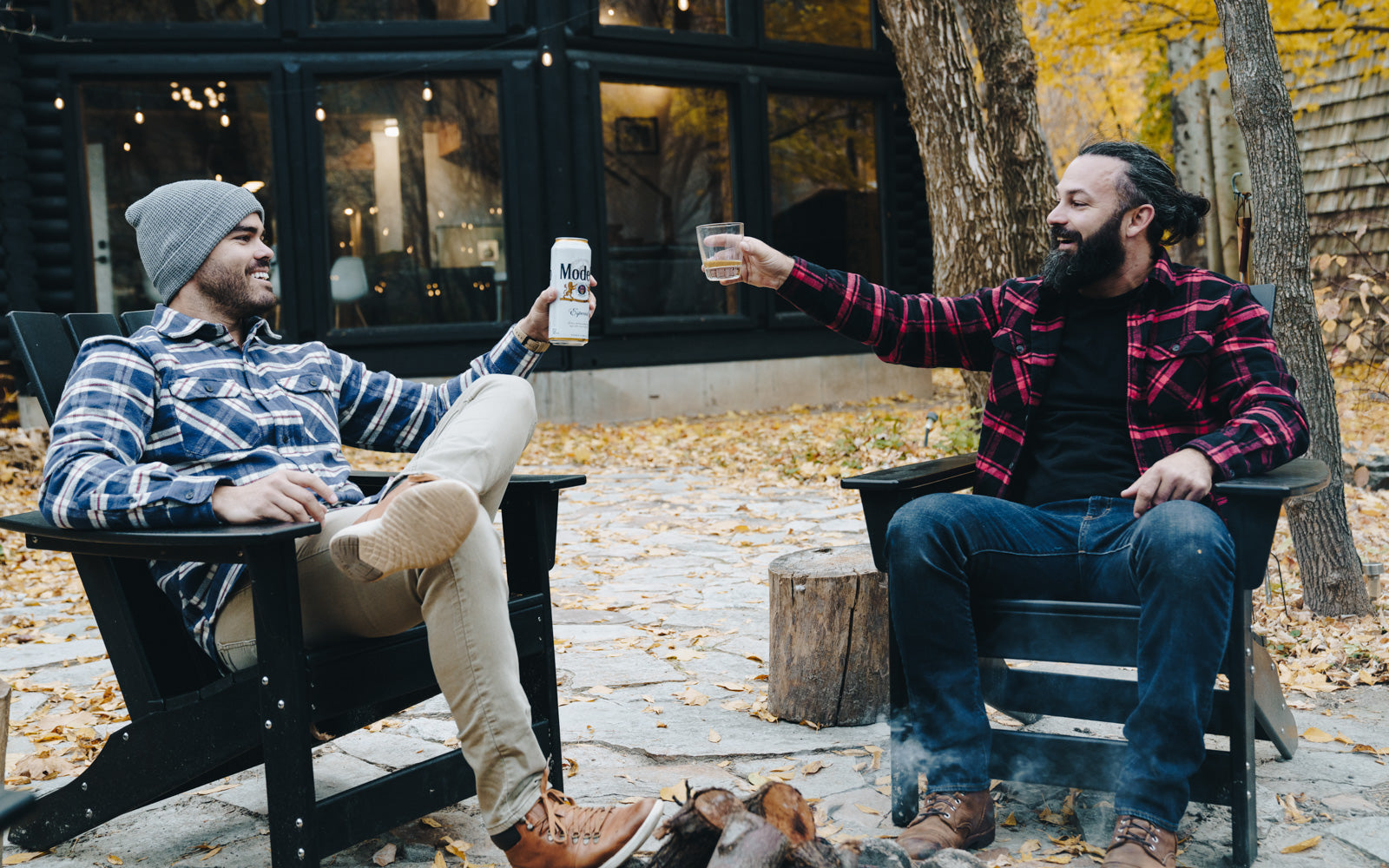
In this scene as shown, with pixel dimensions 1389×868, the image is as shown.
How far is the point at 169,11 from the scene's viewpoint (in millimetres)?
9883

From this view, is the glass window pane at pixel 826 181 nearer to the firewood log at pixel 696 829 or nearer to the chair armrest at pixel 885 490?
the chair armrest at pixel 885 490

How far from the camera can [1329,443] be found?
13.5ft

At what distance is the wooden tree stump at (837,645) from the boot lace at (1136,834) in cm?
100

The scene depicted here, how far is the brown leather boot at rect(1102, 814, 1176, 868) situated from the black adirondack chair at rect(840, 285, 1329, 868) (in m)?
0.19

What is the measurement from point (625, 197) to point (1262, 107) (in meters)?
7.92

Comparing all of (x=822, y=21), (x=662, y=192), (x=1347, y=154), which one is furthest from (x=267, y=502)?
(x=1347, y=154)

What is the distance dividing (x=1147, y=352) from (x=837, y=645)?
3.71 feet

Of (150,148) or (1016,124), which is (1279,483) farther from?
(150,148)

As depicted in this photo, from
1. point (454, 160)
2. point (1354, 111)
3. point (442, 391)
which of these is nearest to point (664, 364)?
point (454, 160)

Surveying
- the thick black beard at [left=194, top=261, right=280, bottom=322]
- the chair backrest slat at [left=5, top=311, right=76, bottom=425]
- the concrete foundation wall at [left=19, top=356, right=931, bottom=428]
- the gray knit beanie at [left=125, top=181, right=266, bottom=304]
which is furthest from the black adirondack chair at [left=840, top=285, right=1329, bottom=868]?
the concrete foundation wall at [left=19, top=356, right=931, bottom=428]

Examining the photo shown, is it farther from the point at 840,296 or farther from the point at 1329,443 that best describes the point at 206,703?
the point at 1329,443

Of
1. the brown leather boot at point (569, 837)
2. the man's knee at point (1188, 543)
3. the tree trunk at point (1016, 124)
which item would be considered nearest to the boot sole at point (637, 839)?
the brown leather boot at point (569, 837)

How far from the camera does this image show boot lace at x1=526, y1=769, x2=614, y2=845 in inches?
84.7

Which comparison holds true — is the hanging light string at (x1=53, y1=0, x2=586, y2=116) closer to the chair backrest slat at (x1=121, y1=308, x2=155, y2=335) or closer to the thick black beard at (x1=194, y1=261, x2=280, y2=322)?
the chair backrest slat at (x1=121, y1=308, x2=155, y2=335)
